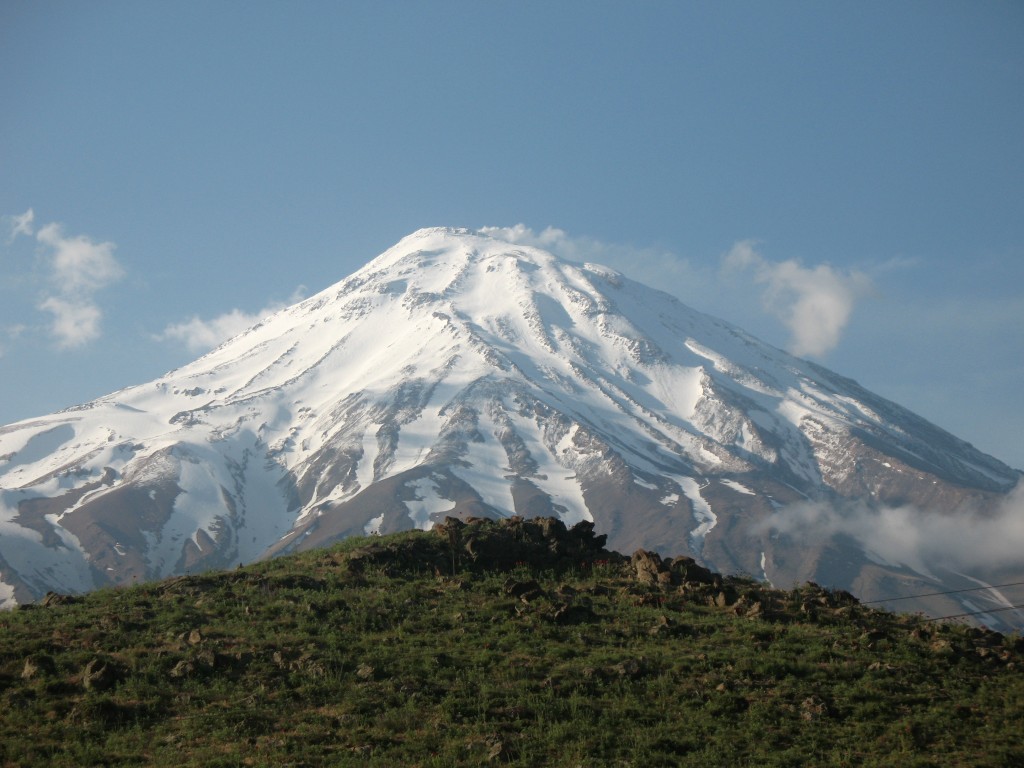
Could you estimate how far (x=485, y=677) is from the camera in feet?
65.8

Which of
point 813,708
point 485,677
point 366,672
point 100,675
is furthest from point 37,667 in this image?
point 813,708

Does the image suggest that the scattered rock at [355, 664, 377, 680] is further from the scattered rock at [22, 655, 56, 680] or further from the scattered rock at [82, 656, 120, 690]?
the scattered rock at [22, 655, 56, 680]

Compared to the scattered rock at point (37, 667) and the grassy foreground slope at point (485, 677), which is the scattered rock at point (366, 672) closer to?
the grassy foreground slope at point (485, 677)

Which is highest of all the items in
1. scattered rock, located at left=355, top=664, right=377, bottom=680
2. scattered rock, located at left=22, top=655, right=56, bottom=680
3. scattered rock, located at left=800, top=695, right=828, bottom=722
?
scattered rock, located at left=800, top=695, right=828, bottom=722

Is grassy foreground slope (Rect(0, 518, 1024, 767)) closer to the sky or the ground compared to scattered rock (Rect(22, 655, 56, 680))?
closer to the sky

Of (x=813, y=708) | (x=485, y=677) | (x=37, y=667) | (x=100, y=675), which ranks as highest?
(x=813, y=708)

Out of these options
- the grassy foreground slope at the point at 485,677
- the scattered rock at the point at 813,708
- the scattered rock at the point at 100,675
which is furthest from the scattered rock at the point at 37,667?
the scattered rock at the point at 813,708

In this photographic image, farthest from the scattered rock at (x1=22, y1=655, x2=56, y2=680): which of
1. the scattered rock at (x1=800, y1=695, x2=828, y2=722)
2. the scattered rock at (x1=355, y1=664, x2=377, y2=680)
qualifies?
the scattered rock at (x1=800, y1=695, x2=828, y2=722)

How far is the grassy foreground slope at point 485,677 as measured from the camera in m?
17.3

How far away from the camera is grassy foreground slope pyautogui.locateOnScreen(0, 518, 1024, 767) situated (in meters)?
17.3

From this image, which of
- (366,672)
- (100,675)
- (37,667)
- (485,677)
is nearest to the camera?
(100,675)

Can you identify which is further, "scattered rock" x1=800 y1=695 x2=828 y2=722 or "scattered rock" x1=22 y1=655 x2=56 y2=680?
"scattered rock" x1=22 y1=655 x2=56 y2=680

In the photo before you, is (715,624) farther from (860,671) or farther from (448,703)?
(448,703)

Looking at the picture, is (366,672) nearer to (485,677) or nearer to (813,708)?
(485,677)
